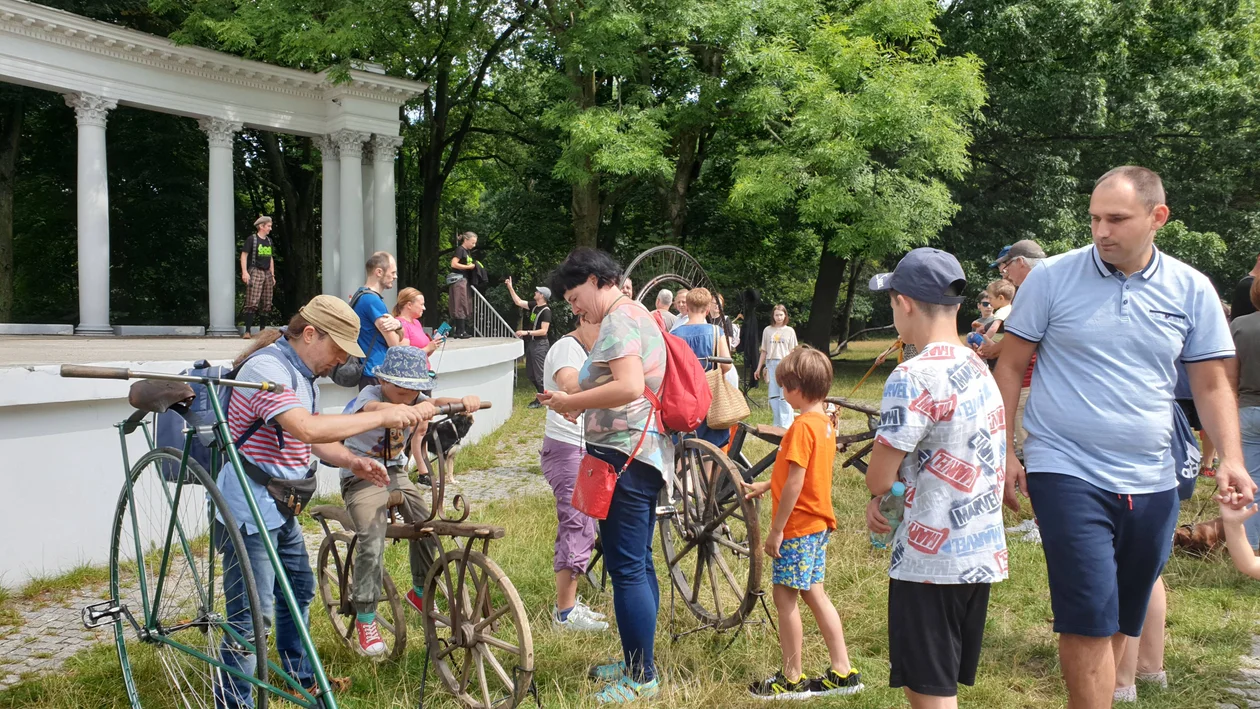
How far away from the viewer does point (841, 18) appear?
20.4 m

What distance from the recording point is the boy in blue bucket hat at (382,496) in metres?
3.89

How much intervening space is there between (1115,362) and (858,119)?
1604 cm

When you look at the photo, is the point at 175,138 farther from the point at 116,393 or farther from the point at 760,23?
the point at 116,393

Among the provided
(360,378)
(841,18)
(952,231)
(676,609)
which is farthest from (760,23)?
(676,609)

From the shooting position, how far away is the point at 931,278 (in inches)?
108

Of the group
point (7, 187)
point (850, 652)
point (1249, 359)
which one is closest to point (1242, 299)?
point (1249, 359)

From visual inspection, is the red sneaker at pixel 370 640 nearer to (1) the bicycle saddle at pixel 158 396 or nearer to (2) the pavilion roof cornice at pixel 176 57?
(1) the bicycle saddle at pixel 158 396

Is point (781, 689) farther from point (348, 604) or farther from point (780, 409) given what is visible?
point (780, 409)

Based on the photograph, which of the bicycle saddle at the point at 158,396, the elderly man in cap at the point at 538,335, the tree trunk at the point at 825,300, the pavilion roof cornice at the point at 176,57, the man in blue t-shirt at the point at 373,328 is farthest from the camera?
the tree trunk at the point at 825,300

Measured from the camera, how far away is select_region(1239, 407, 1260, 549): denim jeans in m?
5.49

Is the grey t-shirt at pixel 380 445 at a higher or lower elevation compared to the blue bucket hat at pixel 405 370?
lower

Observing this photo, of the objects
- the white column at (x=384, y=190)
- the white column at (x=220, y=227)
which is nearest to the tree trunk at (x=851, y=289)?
the white column at (x=384, y=190)

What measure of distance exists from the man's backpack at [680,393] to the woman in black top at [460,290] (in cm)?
1161

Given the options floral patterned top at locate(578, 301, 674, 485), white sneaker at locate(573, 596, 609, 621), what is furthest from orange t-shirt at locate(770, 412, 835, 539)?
white sneaker at locate(573, 596, 609, 621)
